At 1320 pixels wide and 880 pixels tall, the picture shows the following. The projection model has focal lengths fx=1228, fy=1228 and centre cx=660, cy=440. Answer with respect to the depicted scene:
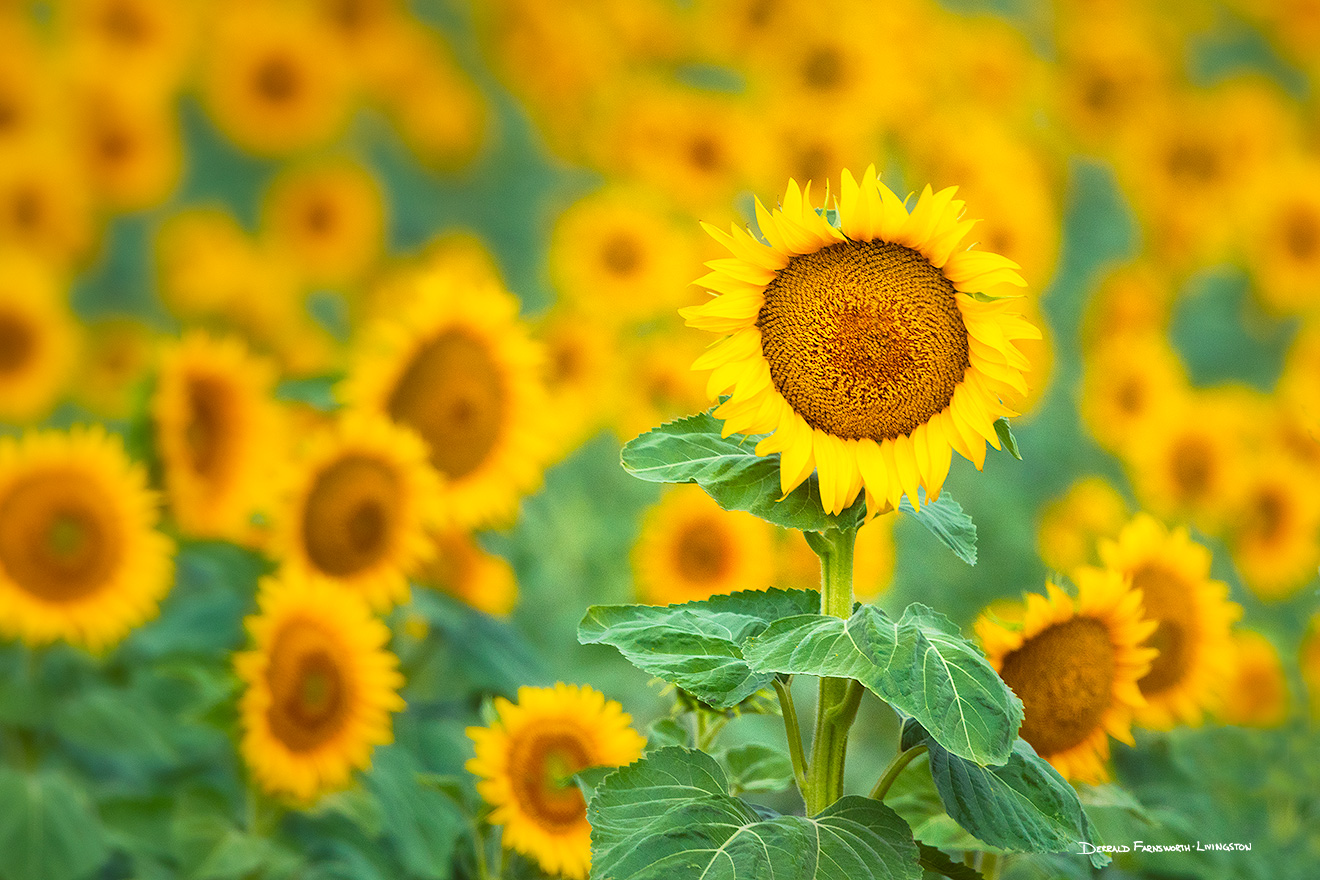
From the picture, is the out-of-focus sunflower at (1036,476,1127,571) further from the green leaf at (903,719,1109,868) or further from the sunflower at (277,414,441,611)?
the green leaf at (903,719,1109,868)

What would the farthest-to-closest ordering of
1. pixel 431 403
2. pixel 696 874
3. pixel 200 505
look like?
1. pixel 200 505
2. pixel 431 403
3. pixel 696 874

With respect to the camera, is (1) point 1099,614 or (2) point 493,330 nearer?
(1) point 1099,614

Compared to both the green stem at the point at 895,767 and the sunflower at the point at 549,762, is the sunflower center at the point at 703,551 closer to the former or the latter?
the sunflower at the point at 549,762

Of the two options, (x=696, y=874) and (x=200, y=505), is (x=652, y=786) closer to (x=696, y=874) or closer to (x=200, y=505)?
(x=696, y=874)

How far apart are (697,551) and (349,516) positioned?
74 centimetres

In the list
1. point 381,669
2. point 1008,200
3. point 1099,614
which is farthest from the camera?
point 1008,200

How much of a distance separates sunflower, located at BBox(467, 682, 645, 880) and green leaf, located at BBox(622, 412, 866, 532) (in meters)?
0.35

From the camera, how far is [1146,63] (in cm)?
381

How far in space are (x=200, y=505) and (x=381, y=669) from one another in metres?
0.75

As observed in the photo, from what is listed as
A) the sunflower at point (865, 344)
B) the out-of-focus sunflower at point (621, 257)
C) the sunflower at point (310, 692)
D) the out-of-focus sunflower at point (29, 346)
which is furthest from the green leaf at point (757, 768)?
the out-of-focus sunflower at point (29, 346)

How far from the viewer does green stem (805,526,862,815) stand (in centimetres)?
97

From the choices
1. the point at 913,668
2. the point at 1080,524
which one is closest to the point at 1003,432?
the point at 913,668

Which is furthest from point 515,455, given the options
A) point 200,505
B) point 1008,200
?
point 1008,200

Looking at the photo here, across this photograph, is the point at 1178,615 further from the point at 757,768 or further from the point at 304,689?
the point at 304,689
